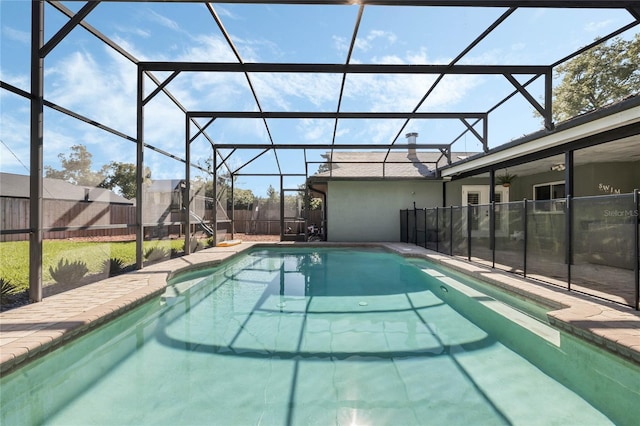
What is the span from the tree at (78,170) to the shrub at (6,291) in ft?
5.25

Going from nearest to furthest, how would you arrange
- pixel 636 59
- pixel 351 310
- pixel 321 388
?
pixel 321 388 → pixel 351 310 → pixel 636 59

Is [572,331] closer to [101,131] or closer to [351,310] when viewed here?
[351,310]

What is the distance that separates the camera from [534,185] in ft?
35.0

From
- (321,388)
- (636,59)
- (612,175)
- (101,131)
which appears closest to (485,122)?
(612,175)

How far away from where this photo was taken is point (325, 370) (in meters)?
2.84

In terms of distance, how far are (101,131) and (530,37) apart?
809 centimetres

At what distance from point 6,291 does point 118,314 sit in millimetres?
1557

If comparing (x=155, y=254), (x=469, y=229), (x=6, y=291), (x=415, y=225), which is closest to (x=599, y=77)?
(x=415, y=225)

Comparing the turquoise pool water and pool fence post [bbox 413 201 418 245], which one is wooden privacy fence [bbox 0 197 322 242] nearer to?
the turquoise pool water

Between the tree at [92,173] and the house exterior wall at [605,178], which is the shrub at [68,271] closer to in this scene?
the tree at [92,173]

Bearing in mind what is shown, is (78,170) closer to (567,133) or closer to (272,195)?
(567,133)

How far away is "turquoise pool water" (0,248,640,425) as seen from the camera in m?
2.24

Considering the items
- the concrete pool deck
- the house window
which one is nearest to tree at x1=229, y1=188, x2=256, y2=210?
Answer: the concrete pool deck

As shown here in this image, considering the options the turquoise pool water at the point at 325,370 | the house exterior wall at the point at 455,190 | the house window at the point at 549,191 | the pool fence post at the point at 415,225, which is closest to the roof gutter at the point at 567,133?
the house window at the point at 549,191
